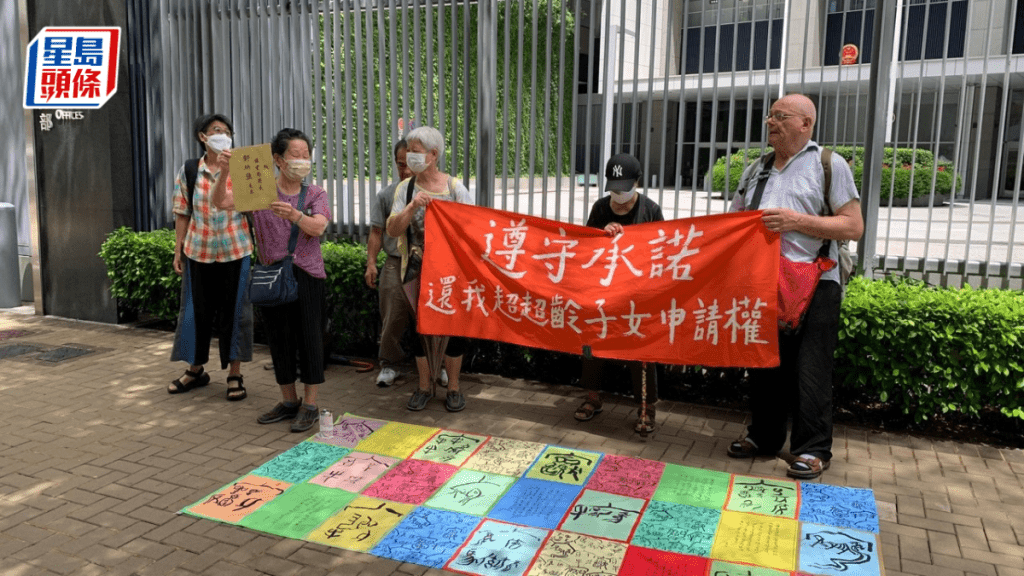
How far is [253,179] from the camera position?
193 inches

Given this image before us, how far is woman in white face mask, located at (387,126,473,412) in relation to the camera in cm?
545

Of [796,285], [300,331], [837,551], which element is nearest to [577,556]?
[837,551]

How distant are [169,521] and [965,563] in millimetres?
3800

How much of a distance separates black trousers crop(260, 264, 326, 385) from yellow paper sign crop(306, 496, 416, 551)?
1331 millimetres

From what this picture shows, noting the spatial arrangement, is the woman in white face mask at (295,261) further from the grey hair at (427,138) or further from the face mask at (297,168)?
the grey hair at (427,138)

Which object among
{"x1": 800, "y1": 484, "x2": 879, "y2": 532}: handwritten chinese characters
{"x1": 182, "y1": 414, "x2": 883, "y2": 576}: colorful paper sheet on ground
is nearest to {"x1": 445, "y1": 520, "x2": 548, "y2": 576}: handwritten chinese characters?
{"x1": 182, "y1": 414, "x2": 883, "y2": 576}: colorful paper sheet on ground

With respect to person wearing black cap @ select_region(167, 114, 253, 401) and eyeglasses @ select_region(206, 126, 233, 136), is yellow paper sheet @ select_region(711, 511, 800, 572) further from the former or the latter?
eyeglasses @ select_region(206, 126, 233, 136)

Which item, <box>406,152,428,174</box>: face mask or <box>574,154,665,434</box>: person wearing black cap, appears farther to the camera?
<box>406,152,428,174</box>: face mask

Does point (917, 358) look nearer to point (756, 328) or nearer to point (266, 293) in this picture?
point (756, 328)

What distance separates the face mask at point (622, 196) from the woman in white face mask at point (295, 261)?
184 centimetres

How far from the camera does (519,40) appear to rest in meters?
6.69

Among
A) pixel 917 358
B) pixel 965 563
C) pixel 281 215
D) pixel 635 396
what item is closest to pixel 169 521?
pixel 281 215

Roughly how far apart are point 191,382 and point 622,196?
361cm

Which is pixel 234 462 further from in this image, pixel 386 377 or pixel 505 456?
pixel 386 377
